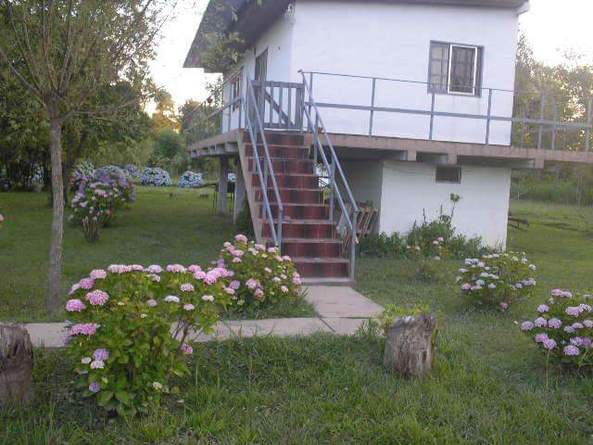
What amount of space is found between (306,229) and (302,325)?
3925 millimetres

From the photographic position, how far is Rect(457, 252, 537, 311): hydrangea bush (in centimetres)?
834

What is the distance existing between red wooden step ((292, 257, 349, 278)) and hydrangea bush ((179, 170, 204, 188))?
1294 inches

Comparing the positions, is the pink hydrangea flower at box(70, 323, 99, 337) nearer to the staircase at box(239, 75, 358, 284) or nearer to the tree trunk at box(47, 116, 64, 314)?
the tree trunk at box(47, 116, 64, 314)

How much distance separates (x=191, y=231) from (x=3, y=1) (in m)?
10.6

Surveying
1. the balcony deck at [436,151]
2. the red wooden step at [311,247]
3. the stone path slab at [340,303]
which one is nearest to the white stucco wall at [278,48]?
the balcony deck at [436,151]

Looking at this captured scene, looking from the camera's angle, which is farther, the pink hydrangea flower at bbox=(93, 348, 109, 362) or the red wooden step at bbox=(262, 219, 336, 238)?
the red wooden step at bbox=(262, 219, 336, 238)

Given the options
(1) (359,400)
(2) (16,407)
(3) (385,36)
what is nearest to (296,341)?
(1) (359,400)

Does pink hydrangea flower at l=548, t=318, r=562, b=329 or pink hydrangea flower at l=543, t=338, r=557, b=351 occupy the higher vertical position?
pink hydrangea flower at l=548, t=318, r=562, b=329

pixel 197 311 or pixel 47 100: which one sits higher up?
pixel 47 100

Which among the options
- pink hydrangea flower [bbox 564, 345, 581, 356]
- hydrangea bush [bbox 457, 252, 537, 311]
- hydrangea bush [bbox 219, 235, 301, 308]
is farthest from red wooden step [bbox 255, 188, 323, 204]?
pink hydrangea flower [bbox 564, 345, 581, 356]

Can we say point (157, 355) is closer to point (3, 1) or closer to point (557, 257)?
point (3, 1)

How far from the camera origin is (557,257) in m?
→ 15.2

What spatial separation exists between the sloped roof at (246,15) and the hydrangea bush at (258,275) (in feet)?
7.10

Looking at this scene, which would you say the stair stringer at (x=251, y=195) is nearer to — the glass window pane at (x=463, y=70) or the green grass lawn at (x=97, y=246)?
the green grass lawn at (x=97, y=246)
